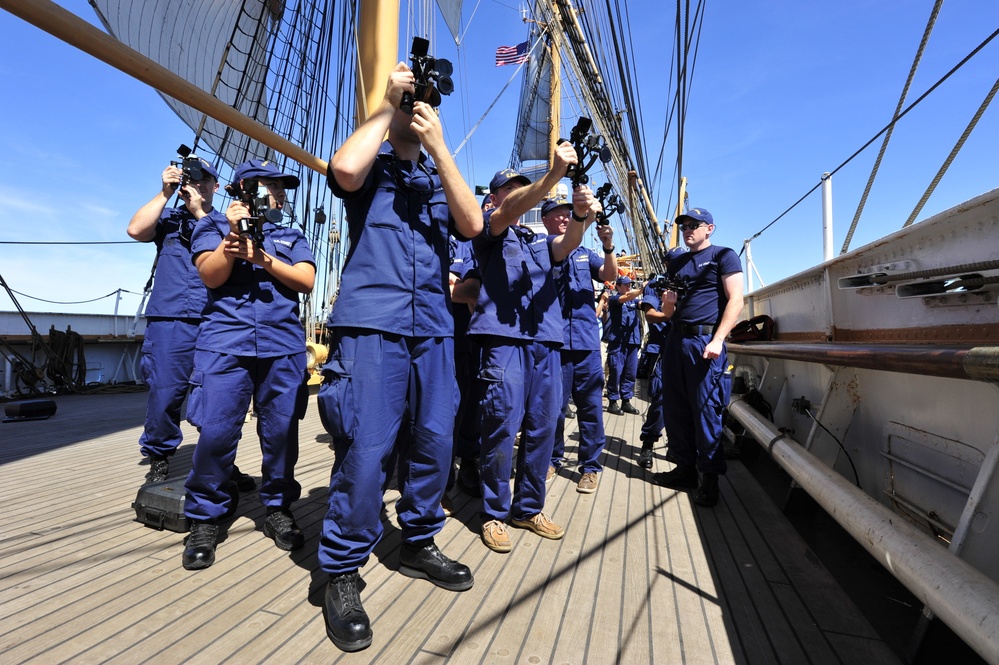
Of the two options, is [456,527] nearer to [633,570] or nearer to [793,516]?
[633,570]

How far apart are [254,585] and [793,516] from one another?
273 centimetres

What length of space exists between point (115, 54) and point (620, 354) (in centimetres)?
576

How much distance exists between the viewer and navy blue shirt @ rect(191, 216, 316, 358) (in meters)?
2.16

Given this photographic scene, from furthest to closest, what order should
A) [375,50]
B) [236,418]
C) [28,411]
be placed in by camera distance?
1. [28,411]
2. [375,50]
3. [236,418]

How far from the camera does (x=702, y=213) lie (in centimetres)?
330

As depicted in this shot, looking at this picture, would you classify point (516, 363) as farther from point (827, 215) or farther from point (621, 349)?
point (621, 349)

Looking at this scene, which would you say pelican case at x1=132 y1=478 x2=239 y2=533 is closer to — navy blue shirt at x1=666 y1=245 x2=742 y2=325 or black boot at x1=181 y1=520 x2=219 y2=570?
black boot at x1=181 y1=520 x2=219 y2=570

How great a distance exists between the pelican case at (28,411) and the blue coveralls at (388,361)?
18.1ft

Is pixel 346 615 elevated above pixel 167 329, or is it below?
below

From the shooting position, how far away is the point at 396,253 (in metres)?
1.75

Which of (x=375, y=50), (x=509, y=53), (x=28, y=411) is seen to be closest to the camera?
(x=375, y=50)

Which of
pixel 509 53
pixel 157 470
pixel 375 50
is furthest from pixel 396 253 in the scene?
pixel 509 53

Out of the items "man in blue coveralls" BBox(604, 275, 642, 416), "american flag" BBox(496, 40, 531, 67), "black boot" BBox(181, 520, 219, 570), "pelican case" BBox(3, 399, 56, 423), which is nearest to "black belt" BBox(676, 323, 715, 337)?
"black boot" BBox(181, 520, 219, 570)

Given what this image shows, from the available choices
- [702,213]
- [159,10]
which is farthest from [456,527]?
[159,10]
